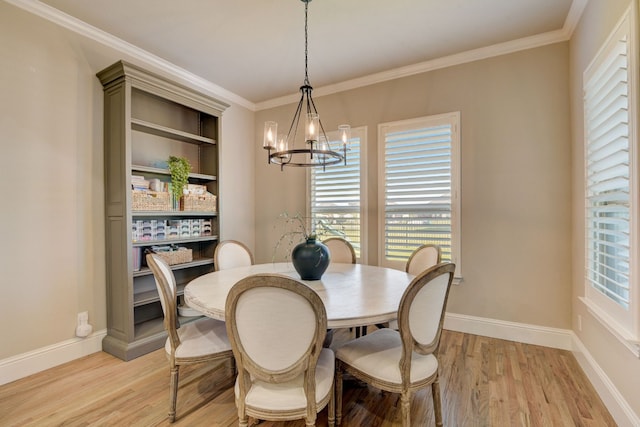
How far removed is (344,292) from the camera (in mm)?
1924

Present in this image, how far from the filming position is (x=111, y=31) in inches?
109

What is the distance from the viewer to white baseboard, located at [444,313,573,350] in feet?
9.12

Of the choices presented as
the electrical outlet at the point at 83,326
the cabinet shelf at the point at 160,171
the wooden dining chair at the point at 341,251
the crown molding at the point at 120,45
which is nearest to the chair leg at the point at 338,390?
the wooden dining chair at the point at 341,251

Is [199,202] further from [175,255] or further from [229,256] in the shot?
[229,256]

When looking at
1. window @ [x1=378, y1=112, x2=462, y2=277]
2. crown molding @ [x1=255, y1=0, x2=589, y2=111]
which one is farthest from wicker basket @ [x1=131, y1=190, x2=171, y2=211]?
window @ [x1=378, y1=112, x2=462, y2=277]

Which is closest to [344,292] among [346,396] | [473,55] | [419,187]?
[346,396]

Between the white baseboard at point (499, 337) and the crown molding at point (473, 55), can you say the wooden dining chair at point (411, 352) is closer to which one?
the white baseboard at point (499, 337)

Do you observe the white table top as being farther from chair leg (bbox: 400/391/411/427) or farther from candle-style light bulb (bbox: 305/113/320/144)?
candle-style light bulb (bbox: 305/113/320/144)

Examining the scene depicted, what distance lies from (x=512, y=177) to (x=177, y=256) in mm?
3430

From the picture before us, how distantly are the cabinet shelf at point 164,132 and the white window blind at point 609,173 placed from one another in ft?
11.3

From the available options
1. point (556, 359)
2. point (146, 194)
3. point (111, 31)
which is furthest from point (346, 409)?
point (111, 31)

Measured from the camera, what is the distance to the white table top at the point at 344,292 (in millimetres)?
1542

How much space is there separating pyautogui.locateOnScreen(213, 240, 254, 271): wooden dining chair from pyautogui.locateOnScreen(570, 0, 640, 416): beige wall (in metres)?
2.76

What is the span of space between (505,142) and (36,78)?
406 centimetres
